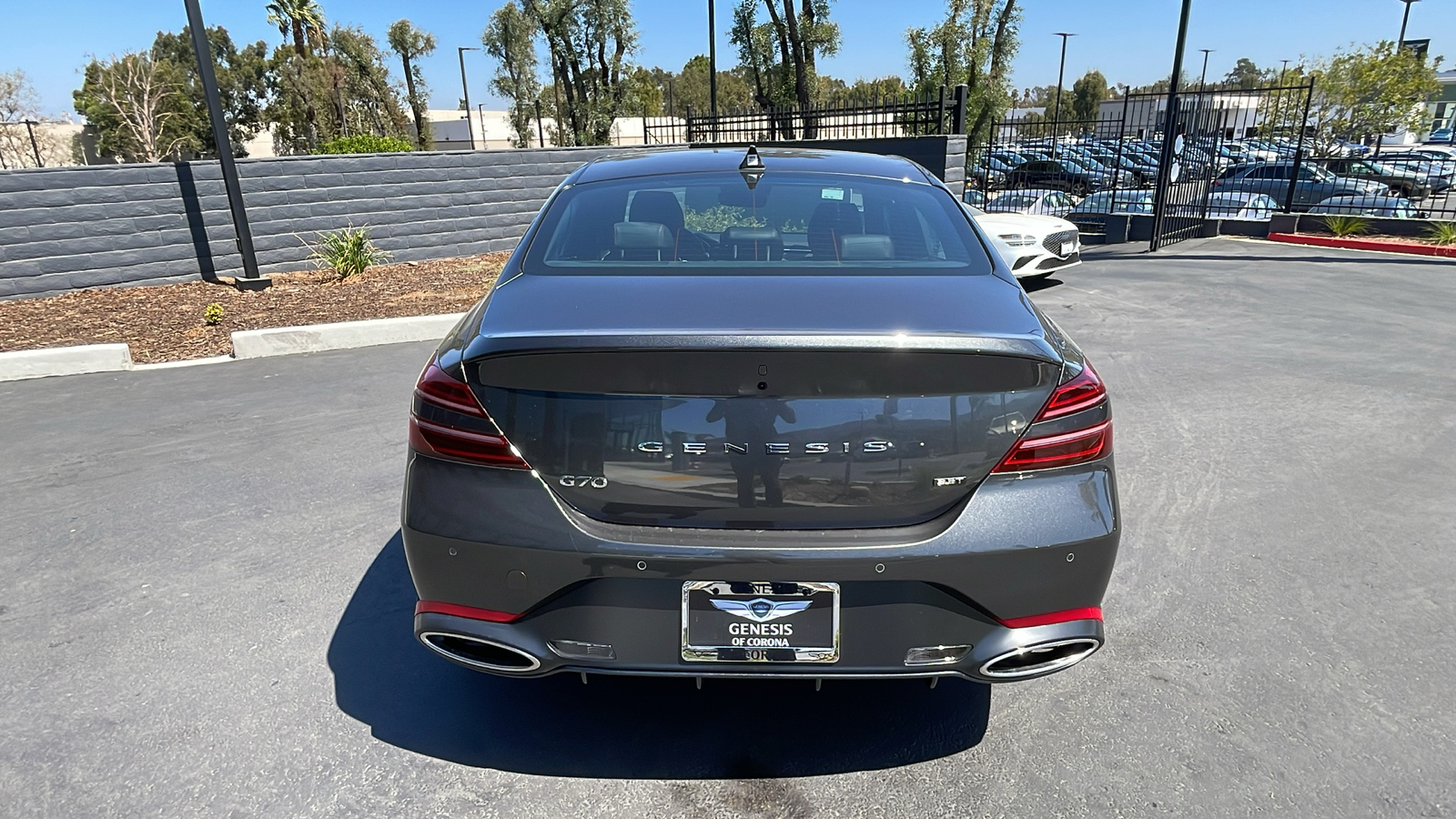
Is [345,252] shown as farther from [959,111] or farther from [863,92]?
[863,92]

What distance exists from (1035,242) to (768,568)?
8.85 meters

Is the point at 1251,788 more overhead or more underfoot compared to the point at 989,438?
more underfoot

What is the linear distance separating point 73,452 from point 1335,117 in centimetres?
2825

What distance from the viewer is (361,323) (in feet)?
24.3

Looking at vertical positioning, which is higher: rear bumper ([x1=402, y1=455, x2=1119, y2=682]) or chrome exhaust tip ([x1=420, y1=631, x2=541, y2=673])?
rear bumper ([x1=402, y1=455, x2=1119, y2=682])

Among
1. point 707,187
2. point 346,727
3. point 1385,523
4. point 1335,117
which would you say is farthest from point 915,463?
point 1335,117

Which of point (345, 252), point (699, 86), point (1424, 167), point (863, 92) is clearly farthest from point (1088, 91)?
point (345, 252)

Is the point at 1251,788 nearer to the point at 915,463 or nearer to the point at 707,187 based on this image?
the point at 915,463

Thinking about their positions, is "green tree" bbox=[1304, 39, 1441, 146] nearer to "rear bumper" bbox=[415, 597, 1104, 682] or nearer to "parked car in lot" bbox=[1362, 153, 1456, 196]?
"parked car in lot" bbox=[1362, 153, 1456, 196]

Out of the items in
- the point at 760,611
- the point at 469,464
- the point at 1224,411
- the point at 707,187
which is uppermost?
the point at 707,187

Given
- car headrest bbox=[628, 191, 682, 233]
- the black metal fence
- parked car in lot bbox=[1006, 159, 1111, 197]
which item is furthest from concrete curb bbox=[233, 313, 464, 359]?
parked car in lot bbox=[1006, 159, 1111, 197]

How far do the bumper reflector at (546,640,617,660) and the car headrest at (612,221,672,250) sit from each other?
1.32m

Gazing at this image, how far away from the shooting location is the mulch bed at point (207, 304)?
7621 mm

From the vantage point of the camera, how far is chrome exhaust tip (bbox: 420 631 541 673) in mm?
2158
